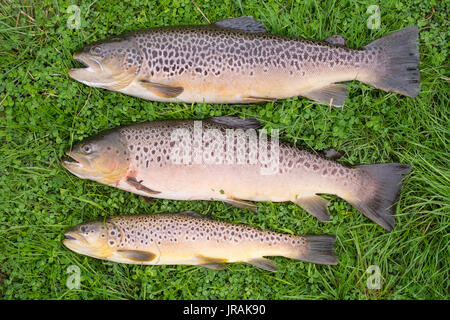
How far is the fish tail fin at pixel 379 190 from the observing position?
139 inches

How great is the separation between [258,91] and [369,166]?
1106mm

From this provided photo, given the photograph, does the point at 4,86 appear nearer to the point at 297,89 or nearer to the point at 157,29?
the point at 157,29

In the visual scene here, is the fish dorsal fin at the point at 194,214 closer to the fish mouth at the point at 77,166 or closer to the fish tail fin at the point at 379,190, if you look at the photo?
the fish mouth at the point at 77,166

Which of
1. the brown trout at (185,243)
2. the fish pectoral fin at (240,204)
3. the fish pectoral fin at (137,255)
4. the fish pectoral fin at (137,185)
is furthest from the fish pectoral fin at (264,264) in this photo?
the fish pectoral fin at (137,185)

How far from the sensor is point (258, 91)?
3531 mm

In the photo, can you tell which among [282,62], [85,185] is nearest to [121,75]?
[85,185]

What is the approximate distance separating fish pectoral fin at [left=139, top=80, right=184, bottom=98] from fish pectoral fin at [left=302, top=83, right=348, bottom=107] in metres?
1.06

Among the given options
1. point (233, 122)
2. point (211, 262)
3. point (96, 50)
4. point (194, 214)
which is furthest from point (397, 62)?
point (96, 50)

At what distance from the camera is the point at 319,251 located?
3.54 m

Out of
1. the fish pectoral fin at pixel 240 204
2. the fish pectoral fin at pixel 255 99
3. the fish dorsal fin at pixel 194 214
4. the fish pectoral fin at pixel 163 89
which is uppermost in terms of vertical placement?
the fish pectoral fin at pixel 163 89

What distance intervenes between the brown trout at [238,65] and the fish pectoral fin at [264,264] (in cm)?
131

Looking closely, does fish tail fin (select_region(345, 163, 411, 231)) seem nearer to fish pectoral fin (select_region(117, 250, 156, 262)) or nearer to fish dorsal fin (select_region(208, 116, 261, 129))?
fish dorsal fin (select_region(208, 116, 261, 129))

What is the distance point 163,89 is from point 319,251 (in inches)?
72.0

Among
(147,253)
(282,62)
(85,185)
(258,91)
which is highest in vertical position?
(282,62)
